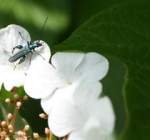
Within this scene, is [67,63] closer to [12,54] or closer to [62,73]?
[62,73]

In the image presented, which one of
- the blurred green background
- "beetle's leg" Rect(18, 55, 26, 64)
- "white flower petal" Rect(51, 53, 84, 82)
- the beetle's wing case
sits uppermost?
"white flower petal" Rect(51, 53, 84, 82)

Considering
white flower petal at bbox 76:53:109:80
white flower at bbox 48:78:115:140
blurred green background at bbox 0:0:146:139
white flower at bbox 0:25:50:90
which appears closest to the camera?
white flower at bbox 48:78:115:140

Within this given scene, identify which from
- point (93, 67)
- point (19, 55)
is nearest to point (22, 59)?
point (19, 55)

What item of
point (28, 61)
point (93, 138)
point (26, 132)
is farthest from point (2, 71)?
point (93, 138)

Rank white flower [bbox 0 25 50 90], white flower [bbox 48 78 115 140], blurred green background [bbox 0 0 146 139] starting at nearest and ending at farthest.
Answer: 1. white flower [bbox 48 78 115 140]
2. white flower [bbox 0 25 50 90]
3. blurred green background [bbox 0 0 146 139]

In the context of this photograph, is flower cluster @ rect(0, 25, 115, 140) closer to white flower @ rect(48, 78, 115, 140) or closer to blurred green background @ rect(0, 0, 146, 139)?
white flower @ rect(48, 78, 115, 140)

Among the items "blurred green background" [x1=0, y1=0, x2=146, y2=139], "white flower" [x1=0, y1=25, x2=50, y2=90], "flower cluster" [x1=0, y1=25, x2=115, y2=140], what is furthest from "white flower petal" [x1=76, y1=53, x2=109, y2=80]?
"blurred green background" [x1=0, y1=0, x2=146, y2=139]

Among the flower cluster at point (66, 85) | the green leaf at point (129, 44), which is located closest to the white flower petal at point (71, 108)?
the flower cluster at point (66, 85)
